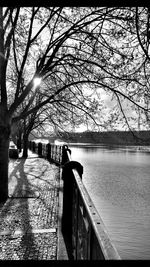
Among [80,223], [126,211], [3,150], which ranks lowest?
[126,211]

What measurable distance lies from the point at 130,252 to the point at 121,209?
5.66 metres

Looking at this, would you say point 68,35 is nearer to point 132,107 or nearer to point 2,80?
point 2,80

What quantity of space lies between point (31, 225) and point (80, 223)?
324cm

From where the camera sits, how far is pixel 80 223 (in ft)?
9.22

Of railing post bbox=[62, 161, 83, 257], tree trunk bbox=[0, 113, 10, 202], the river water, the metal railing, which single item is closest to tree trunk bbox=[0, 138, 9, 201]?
tree trunk bbox=[0, 113, 10, 202]

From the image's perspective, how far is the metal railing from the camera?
1.30 meters

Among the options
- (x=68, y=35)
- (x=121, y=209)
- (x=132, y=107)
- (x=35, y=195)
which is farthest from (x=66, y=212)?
(x=121, y=209)

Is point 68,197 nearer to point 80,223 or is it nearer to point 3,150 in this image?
point 80,223

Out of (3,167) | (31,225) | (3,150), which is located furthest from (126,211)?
(31,225)

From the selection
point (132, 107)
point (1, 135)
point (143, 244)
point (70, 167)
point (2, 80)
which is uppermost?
point (2, 80)

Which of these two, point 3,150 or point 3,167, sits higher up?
point 3,150

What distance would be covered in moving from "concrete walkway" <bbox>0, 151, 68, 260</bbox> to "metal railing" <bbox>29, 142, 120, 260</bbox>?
1.22 ft

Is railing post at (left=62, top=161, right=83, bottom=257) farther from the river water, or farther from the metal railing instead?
the river water

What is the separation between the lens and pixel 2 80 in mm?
8109
